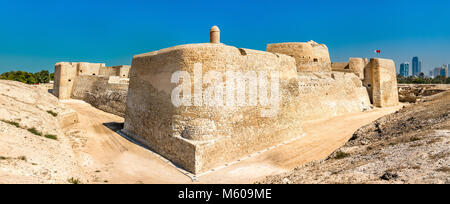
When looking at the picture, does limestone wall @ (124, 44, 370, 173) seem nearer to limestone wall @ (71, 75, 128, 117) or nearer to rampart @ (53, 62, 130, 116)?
limestone wall @ (71, 75, 128, 117)

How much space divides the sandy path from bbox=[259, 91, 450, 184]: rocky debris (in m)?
3.85

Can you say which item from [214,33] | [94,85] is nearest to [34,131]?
[214,33]

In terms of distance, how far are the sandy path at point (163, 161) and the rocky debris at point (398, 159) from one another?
3.85 meters

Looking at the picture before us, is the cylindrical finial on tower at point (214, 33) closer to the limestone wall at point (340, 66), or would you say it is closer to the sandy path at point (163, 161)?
the sandy path at point (163, 161)

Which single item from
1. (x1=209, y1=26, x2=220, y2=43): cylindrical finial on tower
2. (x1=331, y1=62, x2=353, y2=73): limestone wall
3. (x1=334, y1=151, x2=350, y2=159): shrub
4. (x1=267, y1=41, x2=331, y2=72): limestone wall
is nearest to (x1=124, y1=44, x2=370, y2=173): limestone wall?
(x1=209, y1=26, x2=220, y2=43): cylindrical finial on tower

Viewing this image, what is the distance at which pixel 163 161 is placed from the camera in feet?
34.5

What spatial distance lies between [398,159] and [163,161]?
8662mm

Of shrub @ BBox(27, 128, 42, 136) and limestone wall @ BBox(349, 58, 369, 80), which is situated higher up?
limestone wall @ BBox(349, 58, 369, 80)

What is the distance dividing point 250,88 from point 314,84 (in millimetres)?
11089

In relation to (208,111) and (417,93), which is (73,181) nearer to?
(208,111)

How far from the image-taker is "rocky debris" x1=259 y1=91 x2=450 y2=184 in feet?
12.1

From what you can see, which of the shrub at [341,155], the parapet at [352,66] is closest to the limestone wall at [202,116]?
the shrub at [341,155]

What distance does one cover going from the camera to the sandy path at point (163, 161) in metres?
8.85
